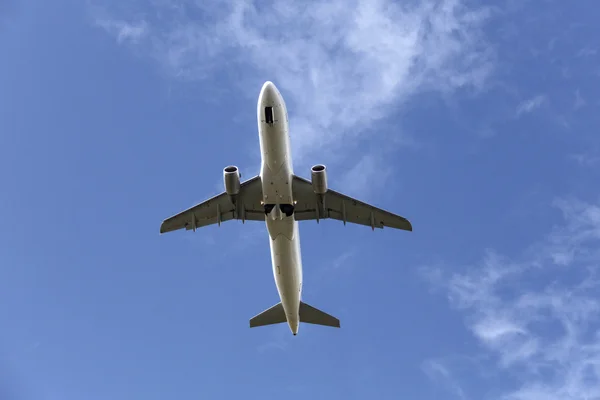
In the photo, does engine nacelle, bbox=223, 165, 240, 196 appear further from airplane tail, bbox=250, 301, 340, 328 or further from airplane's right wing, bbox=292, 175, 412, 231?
airplane tail, bbox=250, 301, 340, 328

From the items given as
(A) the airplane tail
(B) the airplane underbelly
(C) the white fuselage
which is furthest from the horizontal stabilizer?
(B) the airplane underbelly

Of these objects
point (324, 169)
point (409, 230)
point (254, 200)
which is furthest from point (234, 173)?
point (409, 230)

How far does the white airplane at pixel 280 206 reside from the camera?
40375 millimetres

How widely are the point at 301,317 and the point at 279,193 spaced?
12.5 m

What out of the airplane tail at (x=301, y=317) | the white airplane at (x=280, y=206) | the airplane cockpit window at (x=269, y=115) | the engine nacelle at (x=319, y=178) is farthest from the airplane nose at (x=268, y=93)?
the airplane tail at (x=301, y=317)

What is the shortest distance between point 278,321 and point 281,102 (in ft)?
59.0

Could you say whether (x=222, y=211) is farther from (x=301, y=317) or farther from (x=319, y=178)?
(x=301, y=317)

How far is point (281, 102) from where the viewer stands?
40.7 metres

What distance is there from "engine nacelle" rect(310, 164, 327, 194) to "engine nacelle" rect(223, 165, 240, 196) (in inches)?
188

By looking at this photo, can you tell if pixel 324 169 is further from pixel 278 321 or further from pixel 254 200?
pixel 278 321

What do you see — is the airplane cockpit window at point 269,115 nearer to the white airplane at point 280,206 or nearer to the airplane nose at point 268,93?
the white airplane at point 280,206

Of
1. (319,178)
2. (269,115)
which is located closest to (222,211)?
(319,178)

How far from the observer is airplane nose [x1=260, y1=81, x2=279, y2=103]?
39.8 metres

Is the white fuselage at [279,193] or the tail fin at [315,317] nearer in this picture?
the white fuselage at [279,193]
